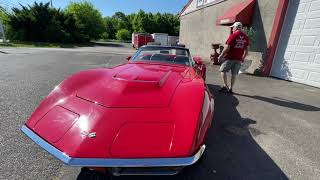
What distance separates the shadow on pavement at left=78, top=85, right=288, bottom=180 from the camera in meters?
2.12

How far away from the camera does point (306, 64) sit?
21.5 feet

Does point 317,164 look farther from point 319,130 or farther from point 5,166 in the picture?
point 5,166

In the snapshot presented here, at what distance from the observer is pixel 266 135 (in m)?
3.12

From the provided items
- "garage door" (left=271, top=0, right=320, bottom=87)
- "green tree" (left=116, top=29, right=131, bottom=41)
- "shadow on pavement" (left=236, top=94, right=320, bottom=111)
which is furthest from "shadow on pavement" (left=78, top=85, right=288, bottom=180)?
"green tree" (left=116, top=29, right=131, bottom=41)

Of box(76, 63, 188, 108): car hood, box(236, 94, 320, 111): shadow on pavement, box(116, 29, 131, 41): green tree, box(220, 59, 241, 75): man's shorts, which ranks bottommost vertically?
box(116, 29, 131, 41): green tree

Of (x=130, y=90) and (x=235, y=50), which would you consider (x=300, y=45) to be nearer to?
(x=235, y=50)

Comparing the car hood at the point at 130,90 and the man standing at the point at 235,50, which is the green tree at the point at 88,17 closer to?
the man standing at the point at 235,50

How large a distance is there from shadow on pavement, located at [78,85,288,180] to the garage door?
432 cm

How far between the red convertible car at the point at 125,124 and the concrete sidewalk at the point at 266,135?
29.0 inches

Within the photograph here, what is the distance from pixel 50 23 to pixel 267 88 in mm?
32439

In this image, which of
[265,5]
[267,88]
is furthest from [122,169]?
[265,5]

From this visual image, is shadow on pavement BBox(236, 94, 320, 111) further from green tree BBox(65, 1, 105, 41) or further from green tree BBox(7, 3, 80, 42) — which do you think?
green tree BBox(65, 1, 105, 41)

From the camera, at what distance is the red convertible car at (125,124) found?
1.59m

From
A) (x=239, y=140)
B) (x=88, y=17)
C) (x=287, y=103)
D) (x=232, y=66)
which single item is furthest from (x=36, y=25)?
(x=239, y=140)
